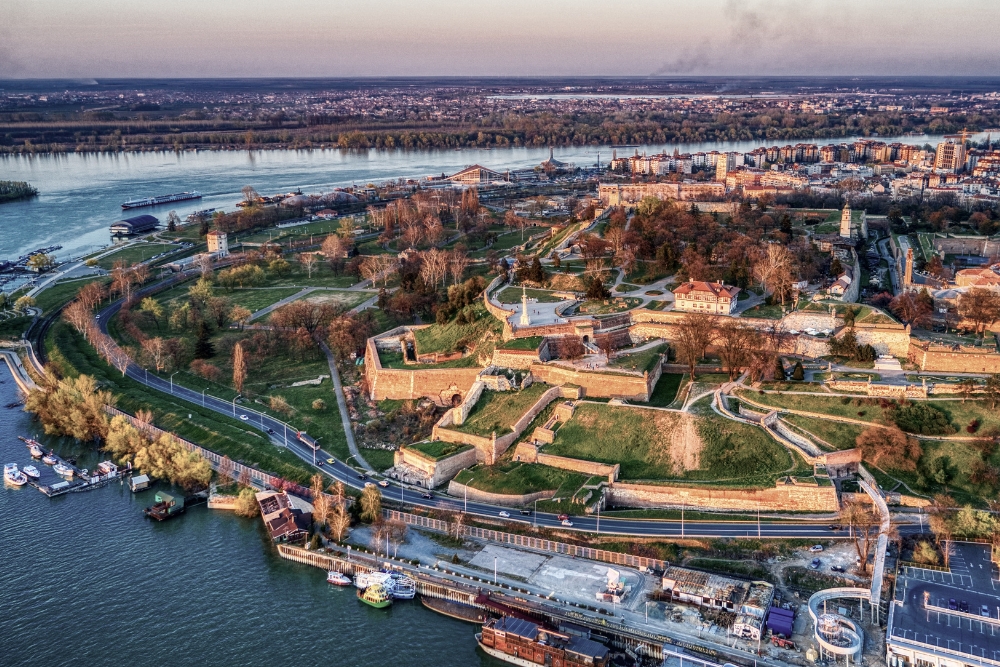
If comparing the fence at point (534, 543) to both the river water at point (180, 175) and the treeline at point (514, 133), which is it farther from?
the treeline at point (514, 133)

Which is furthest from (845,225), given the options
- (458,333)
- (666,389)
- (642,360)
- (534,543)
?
(534,543)

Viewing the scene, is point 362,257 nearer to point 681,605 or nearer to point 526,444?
point 526,444

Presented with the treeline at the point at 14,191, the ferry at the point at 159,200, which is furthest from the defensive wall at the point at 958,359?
the treeline at the point at 14,191

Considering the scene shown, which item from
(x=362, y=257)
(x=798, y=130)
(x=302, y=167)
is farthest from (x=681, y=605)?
(x=798, y=130)

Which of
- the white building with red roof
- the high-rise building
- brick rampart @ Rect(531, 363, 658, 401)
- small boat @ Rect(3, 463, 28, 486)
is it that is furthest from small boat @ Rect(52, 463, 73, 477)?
the high-rise building

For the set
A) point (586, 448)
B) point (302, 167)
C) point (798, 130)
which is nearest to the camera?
point (586, 448)
